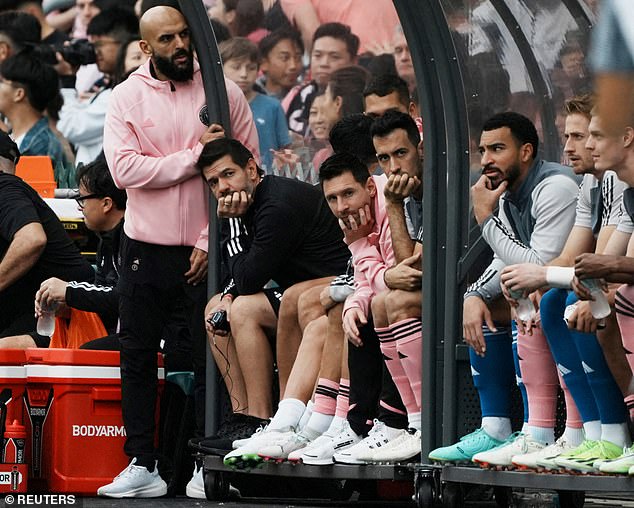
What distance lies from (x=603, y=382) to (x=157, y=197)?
3250mm

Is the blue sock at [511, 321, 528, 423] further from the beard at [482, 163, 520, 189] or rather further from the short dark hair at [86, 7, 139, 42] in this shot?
the short dark hair at [86, 7, 139, 42]

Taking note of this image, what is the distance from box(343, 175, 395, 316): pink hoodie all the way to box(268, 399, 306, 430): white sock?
2.12ft

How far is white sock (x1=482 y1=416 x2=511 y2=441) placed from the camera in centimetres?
669

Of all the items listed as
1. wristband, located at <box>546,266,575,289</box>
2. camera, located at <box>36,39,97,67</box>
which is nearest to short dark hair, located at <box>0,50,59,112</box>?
camera, located at <box>36,39,97,67</box>

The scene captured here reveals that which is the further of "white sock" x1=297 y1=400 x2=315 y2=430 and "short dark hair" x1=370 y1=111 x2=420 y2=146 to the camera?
"white sock" x1=297 y1=400 x2=315 y2=430

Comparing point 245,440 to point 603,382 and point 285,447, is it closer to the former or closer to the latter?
point 285,447

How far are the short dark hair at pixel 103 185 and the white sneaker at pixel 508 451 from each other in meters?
3.56

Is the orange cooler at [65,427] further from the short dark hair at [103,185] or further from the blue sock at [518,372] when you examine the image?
the blue sock at [518,372]

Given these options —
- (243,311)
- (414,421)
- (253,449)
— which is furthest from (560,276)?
(243,311)

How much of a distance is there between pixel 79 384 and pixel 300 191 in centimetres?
157

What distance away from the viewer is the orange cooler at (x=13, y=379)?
8258mm

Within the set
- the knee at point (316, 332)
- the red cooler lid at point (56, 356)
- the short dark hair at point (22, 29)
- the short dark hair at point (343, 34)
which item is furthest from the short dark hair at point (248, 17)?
the short dark hair at point (22, 29)

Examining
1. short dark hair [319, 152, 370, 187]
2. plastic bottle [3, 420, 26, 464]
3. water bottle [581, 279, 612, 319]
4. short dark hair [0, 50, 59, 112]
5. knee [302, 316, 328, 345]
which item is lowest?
plastic bottle [3, 420, 26, 464]

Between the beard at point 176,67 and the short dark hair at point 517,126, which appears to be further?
the beard at point 176,67
